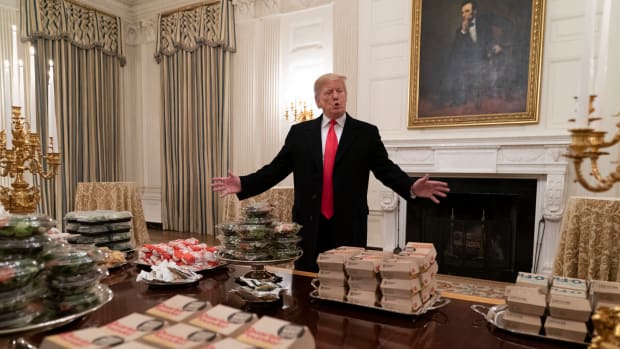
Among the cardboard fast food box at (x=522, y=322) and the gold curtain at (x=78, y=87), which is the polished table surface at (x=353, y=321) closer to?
the cardboard fast food box at (x=522, y=322)

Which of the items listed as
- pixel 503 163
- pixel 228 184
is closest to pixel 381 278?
pixel 228 184

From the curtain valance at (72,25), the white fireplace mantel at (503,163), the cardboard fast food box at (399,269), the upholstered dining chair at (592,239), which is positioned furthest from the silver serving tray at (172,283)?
the curtain valance at (72,25)

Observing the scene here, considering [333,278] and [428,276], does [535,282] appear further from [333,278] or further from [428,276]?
[333,278]

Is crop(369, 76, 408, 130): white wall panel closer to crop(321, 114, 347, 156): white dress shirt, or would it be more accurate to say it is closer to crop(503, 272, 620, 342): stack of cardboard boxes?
crop(321, 114, 347, 156): white dress shirt

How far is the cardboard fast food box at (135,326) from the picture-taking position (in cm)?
57

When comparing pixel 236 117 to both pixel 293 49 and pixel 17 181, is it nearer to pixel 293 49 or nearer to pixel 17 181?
pixel 293 49

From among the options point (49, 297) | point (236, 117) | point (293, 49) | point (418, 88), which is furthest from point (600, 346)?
point (236, 117)

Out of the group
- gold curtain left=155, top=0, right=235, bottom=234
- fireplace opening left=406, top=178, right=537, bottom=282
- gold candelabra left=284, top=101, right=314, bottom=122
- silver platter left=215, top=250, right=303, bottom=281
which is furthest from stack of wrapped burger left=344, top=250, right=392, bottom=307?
gold curtain left=155, top=0, right=235, bottom=234

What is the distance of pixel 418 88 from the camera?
13.5 ft

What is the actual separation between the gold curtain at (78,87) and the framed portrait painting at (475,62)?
509cm

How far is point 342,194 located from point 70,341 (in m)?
1.32

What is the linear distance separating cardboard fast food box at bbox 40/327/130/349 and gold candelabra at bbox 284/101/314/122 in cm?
439

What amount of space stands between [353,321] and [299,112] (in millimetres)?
4279

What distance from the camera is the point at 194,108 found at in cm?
597
